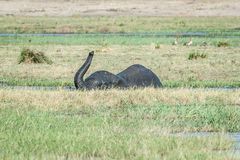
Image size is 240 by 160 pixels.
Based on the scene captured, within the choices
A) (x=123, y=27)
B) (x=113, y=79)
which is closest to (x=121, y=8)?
(x=123, y=27)

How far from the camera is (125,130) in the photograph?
1132 cm

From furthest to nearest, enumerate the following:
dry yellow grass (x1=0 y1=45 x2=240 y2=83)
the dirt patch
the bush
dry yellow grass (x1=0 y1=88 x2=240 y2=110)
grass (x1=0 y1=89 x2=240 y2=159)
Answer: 1. the dirt patch
2. the bush
3. dry yellow grass (x1=0 y1=45 x2=240 y2=83)
4. dry yellow grass (x1=0 y1=88 x2=240 y2=110)
5. grass (x1=0 y1=89 x2=240 y2=159)

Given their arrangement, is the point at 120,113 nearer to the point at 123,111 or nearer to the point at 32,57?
the point at 123,111

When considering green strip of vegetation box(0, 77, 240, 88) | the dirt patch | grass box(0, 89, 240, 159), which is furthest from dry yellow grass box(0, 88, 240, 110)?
the dirt patch

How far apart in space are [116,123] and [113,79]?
4.65m

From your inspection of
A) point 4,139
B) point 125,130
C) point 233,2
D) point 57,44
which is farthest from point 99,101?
point 233,2

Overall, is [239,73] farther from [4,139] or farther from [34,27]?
[34,27]

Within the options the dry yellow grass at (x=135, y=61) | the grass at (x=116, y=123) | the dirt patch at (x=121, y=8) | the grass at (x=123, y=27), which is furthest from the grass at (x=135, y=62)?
the dirt patch at (x=121, y=8)

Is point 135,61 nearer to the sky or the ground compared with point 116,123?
nearer to the ground

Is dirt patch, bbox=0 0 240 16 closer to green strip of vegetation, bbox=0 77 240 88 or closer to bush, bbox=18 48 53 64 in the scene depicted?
bush, bbox=18 48 53 64

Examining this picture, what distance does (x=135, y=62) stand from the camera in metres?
26.0

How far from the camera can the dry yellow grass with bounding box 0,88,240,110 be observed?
14.1m

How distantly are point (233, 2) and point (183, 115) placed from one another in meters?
61.8

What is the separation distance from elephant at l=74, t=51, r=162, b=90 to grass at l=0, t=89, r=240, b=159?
1.06 m
